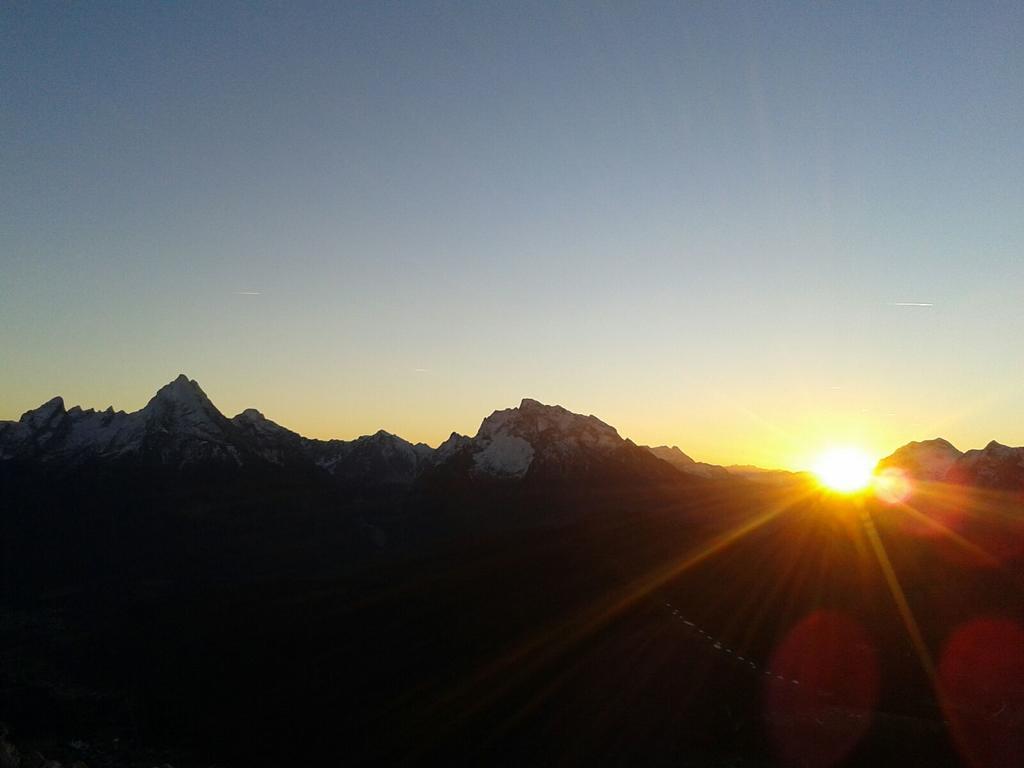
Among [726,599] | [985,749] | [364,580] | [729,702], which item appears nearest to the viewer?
[985,749]

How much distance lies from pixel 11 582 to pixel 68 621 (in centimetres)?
6037

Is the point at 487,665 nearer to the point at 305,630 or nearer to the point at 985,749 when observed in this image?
the point at 305,630

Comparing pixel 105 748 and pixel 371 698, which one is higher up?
pixel 371 698

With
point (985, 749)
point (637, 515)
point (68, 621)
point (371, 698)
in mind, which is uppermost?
point (637, 515)

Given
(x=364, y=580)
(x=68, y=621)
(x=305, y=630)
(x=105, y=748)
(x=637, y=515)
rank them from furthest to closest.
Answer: (x=637, y=515) < (x=68, y=621) < (x=364, y=580) < (x=305, y=630) < (x=105, y=748)

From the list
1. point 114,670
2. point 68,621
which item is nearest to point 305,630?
point 114,670

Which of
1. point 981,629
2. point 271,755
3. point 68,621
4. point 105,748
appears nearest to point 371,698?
point 271,755

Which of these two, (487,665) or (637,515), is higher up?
(637,515)

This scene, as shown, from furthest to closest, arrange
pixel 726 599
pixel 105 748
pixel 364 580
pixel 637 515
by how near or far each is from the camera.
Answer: pixel 637 515
pixel 364 580
pixel 726 599
pixel 105 748

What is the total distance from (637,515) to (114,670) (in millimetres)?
132289

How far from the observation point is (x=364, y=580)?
12975cm

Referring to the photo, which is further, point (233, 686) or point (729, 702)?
point (233, 686)

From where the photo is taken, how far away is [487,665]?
284 feet

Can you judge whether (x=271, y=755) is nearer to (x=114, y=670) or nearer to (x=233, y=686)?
(x=233, y=686)
